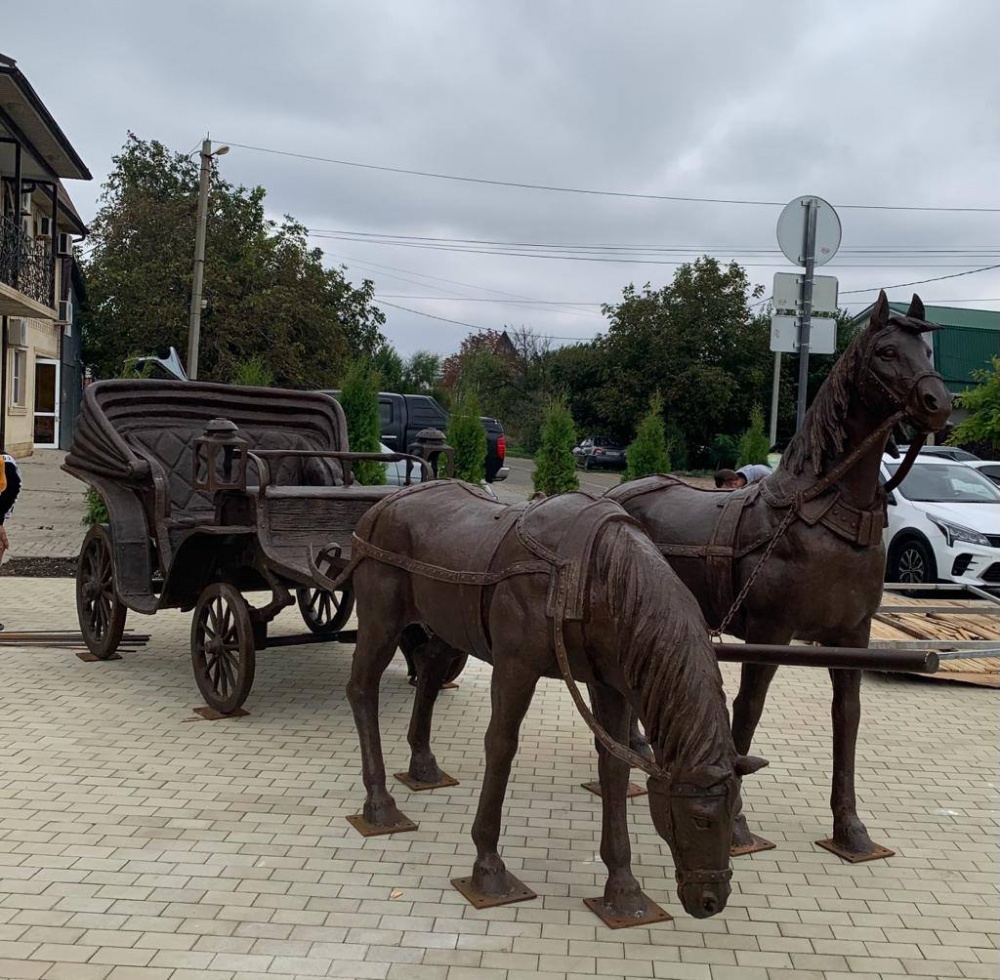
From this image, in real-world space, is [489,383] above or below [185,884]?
above

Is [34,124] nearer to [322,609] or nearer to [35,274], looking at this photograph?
[35,274]

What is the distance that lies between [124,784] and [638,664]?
10.6ft

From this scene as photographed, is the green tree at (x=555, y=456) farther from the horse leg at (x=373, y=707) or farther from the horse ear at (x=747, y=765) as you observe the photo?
the horse ear at (x=747, y=765)

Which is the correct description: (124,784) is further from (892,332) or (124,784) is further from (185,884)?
(892,332)

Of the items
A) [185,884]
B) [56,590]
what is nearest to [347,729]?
[185,884]

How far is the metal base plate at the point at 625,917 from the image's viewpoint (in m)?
3.79

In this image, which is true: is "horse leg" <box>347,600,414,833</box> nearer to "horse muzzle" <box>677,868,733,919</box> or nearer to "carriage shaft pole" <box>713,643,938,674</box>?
"carriage shaft pole" <box>713,643,938,674</box>

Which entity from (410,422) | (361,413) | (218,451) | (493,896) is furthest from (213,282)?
(493,896)

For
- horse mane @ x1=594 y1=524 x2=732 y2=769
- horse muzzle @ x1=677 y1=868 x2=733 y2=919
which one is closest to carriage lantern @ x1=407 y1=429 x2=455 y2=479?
horse mane @ x1=594 y1=524 x2=732 y2=769

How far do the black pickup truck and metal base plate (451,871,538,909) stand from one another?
54.4 feet

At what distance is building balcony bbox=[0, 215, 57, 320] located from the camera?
20.2 m

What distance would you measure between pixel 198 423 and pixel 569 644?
542 cm

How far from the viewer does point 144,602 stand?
7027mm

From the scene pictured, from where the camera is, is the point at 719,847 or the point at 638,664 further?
the point at 638,664
